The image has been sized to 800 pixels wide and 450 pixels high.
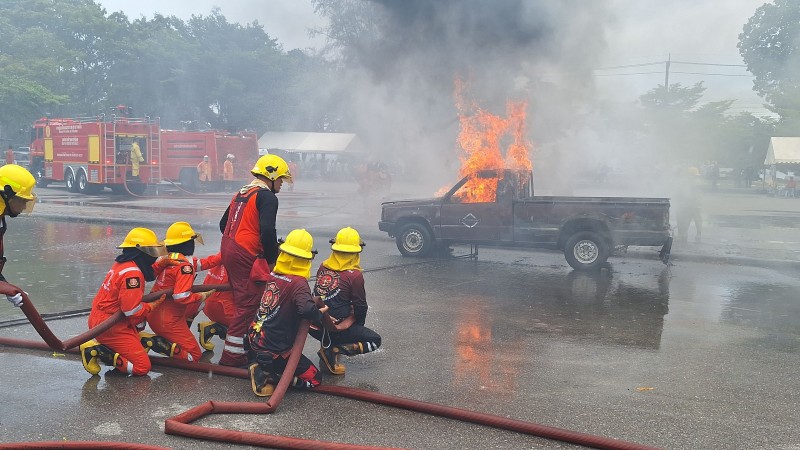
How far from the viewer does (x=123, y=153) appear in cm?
2716

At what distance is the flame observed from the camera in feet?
50.5

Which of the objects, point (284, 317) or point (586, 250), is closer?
point (284, 317)

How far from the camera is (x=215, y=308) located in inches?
249

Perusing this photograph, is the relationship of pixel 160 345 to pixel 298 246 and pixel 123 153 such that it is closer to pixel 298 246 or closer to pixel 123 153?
pixel 298 246

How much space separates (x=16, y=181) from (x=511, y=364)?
4.01 metres

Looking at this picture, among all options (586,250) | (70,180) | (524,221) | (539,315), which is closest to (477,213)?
(524,221)

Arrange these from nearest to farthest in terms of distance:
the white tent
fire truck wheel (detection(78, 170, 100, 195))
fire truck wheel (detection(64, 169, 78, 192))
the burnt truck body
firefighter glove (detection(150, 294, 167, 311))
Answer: firefighter glove (detection(150, 294, 167, 311)) < the burnt truck body < fire truck wheel (detection(78, 170, 100, 195)) < fire truck wheel (detection(64, 169, 78, 192)) < the white tent

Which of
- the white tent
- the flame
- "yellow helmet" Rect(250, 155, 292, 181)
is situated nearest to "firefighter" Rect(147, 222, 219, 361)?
"yellow helmet" Rect(250, 155, 292, 181)

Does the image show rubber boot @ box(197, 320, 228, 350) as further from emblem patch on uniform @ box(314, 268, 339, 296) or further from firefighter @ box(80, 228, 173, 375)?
emblem patch on uniform @ box(314, 268, 339, 296)

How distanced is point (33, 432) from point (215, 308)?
2108mm

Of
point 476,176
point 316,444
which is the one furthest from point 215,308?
point 476,176

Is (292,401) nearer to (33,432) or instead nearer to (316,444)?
(316,444)

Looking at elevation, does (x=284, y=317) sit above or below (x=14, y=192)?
below

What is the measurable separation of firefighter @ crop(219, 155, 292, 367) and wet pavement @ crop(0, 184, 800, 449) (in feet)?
1.25
